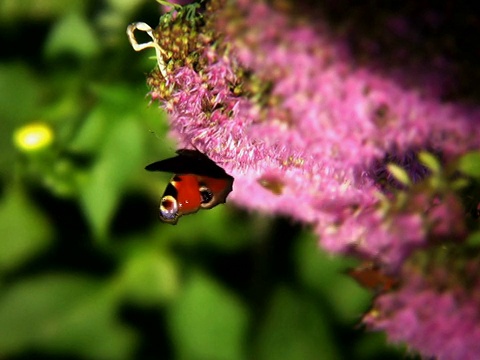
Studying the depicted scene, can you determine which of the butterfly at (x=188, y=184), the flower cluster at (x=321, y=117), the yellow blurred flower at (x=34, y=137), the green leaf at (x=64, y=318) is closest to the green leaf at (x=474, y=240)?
the flower cluster at (x=321, y=117)

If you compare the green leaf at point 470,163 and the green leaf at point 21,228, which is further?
the green leaf at point 21,228

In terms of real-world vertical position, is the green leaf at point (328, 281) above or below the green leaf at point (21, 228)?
above

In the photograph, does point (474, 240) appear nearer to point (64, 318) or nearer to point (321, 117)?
point (321, 117)

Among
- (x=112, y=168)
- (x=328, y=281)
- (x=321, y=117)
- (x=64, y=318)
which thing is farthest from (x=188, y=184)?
(x=64, y=318)

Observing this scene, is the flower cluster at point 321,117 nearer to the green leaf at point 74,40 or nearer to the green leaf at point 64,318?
the green leaf at point 74,40

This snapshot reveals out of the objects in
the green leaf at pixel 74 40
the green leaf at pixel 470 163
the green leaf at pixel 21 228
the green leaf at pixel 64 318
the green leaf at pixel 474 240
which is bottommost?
the green leaf at pixel 64 318

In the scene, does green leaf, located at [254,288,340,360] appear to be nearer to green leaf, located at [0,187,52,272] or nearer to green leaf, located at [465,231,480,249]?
green leaf, located at [0,187,52,272]

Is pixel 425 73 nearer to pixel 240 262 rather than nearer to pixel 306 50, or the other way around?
pixel 306 50
